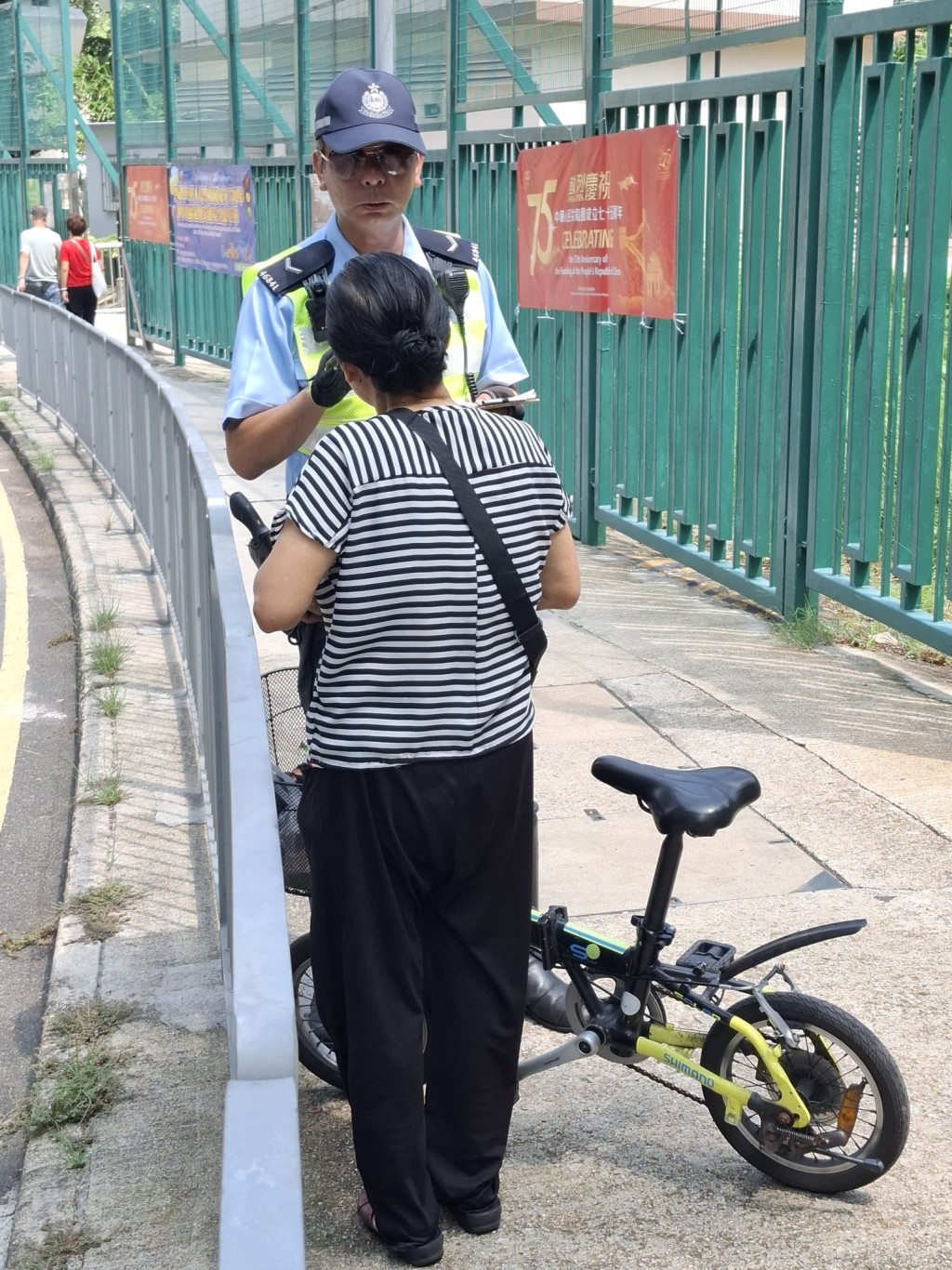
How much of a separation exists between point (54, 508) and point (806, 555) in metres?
5.53

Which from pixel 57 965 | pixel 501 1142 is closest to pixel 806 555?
pixel 57 965

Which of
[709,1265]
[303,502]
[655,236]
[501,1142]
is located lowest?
[709,1265]

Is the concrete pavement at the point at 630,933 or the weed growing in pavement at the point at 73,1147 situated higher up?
the concrete pavement at the point at 630,933

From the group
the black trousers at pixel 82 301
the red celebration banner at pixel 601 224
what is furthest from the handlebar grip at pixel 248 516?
the black trousers at pixel 82 301

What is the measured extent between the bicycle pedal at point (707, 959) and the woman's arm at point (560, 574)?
0.75 m

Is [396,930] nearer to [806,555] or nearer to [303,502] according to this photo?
[303,502]

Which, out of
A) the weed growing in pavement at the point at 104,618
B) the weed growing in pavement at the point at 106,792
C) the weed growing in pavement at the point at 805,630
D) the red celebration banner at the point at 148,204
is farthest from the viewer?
the red celebration banner at the point at 148,204

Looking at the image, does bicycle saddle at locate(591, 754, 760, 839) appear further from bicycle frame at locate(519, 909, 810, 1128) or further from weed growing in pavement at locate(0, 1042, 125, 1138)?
weed growing in pavement at locate(0, 1042, 125, 1138)

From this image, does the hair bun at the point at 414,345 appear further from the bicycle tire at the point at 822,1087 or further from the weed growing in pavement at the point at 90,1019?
the weed growing in pavement at the point at 90,1019

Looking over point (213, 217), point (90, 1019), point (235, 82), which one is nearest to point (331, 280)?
point (90, 1019)

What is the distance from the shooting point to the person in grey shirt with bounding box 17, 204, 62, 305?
1908 cm

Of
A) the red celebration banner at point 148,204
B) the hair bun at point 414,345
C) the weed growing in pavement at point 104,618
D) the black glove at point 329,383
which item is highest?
the red celebration banner at point 148,204

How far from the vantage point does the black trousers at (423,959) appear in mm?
2811

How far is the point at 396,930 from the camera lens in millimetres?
2850
